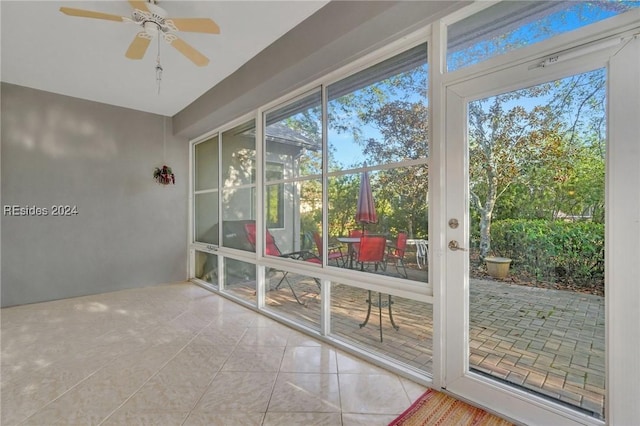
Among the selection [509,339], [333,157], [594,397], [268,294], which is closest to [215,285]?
[268,294]

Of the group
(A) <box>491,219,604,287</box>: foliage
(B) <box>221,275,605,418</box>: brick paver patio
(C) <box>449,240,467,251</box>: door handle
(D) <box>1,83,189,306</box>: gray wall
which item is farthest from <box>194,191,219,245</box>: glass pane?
(A) <box>491,219,604,287</box>: foliage

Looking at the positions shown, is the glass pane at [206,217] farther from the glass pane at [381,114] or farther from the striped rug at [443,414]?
the striped rug at [443,414]

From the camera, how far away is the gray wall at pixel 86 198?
146 inches

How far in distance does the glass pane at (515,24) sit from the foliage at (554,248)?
104cm

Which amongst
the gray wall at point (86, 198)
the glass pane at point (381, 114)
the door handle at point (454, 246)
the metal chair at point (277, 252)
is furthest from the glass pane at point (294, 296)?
the gray wall at point (86, 198)

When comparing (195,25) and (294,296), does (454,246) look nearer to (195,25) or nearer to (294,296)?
(294,296)

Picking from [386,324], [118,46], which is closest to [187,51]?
[118,46]

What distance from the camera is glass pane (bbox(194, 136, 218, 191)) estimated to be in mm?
4609

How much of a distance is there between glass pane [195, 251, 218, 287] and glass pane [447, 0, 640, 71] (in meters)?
4.11

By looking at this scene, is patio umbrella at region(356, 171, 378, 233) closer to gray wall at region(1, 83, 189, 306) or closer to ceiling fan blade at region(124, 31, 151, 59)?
ceiling fan blade at region(124, 31, 151, 59)

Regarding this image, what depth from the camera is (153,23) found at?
2104mm

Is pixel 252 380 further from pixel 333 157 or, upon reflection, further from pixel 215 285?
pixel 215 285

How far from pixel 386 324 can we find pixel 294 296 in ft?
4.07

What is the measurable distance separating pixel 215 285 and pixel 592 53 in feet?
15.6
